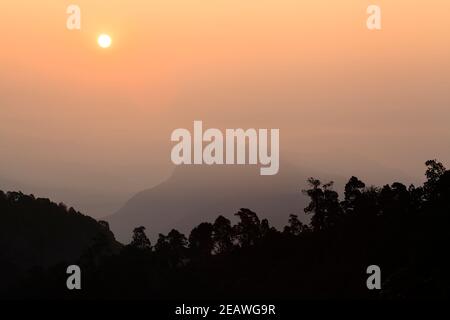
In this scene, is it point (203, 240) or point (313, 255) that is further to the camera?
point (203, 240)

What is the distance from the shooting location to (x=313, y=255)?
6024 inches

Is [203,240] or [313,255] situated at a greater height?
[203,240]

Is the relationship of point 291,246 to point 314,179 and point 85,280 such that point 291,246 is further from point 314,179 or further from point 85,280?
point 85,280

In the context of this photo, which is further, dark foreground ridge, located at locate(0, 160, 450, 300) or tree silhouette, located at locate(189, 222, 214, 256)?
tree silhouette, located at locate(189, 222, 214, 256)

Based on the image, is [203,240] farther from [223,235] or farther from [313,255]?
[313,255]

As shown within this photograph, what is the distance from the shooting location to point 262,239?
556 ft

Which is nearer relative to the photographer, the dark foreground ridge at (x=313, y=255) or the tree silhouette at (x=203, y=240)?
the dark foreground ridge at (x=313, y=255)

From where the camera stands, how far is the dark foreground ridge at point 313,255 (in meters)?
117

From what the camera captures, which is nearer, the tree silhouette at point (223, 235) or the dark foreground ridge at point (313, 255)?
the dark foreground ridge at point (313, 255)

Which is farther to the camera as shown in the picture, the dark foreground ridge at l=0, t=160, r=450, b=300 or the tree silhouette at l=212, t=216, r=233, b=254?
the tree silhouette at l=212, t=216, r=233, b=254

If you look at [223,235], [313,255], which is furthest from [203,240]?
[313,255]

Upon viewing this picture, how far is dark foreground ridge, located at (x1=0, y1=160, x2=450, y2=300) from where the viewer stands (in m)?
117
